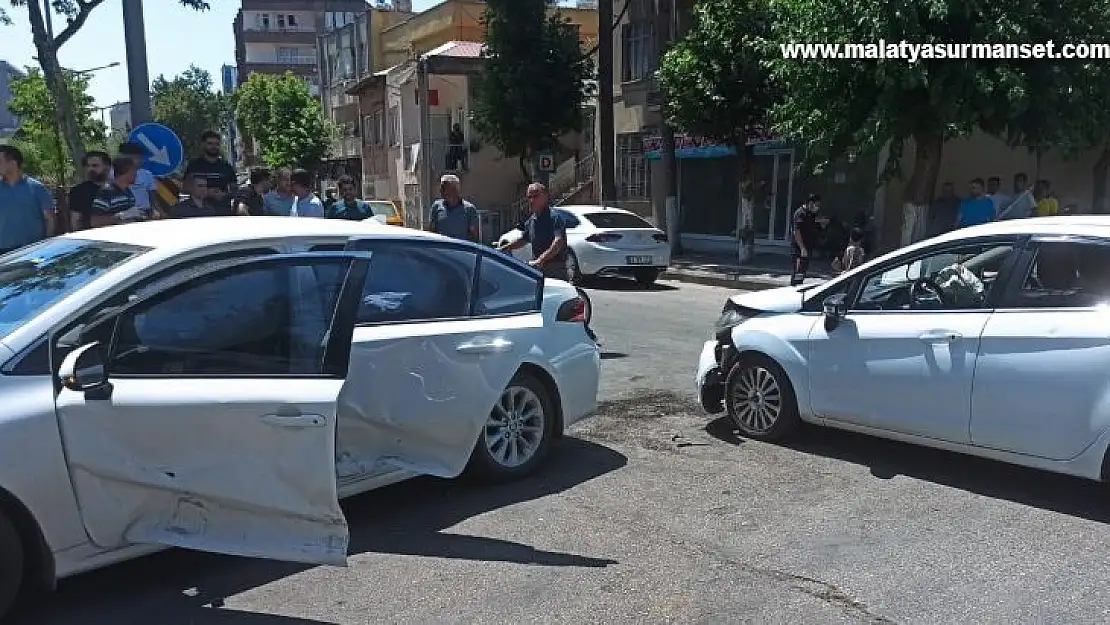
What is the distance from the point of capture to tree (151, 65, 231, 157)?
223ft

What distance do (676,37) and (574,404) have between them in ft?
59.9

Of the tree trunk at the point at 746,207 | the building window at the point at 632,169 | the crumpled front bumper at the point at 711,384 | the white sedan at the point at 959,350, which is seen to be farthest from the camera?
the building window at the point at 632,169

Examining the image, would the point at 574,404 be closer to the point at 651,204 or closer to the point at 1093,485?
the point at 1093,485

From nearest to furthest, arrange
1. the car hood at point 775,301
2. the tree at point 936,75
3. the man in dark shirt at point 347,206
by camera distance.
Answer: the car hood at point 775,301, the man in dark shirt at point 347,206, the tree at point 936,75

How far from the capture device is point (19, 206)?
7.59 metres

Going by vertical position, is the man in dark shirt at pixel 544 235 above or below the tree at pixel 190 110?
below

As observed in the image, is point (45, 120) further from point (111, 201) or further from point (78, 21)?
point (111, 201)

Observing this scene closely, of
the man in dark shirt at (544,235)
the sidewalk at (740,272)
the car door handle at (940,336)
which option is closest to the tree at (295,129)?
the sidewalk at (740,272)

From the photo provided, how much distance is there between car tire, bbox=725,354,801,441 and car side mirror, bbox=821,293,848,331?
463 millimetres

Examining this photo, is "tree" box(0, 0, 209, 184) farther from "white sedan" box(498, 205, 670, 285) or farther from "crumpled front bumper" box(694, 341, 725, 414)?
"crumpled front bumper" box(694, 341, 725, 414)

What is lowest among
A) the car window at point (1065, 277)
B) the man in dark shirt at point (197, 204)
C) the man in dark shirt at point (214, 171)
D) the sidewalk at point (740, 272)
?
the sidewalk at point (740, 272)

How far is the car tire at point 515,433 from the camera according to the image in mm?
4930

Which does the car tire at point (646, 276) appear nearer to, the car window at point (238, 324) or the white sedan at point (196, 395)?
the white sedan at point (196, 395)

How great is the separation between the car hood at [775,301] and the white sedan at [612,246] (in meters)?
9.28
